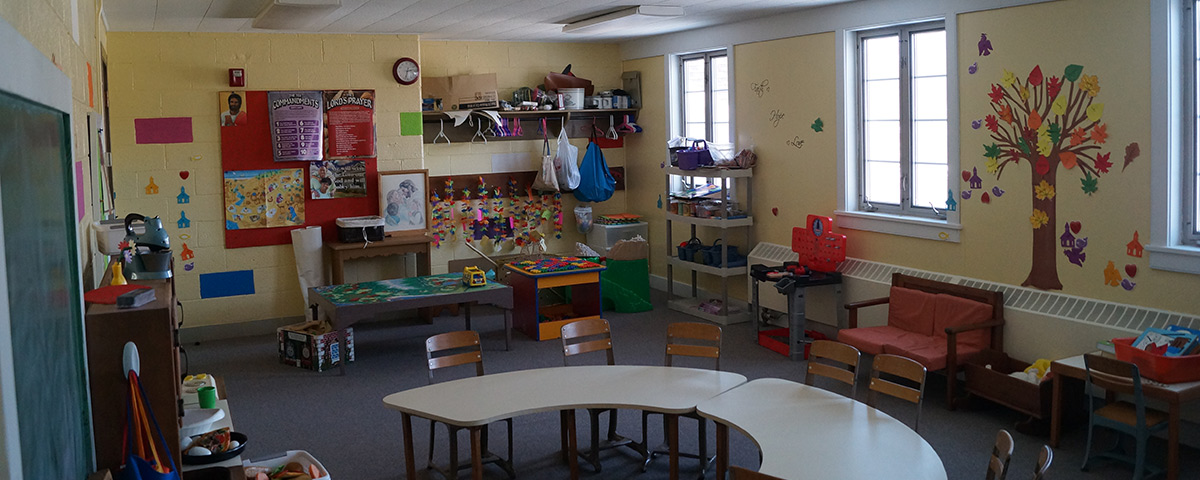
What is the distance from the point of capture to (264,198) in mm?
8375

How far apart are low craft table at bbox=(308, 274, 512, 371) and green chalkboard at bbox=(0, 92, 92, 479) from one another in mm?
4374

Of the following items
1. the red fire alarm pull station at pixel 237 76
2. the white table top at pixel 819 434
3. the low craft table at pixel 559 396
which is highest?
the red fire alarm pull station at pixel 237 76

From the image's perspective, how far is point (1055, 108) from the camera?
5707 millimetres

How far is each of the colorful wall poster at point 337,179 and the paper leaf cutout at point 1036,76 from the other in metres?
5.73

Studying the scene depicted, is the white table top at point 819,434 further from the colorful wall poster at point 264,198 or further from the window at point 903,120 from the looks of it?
the colorful wall poster at point 264,198

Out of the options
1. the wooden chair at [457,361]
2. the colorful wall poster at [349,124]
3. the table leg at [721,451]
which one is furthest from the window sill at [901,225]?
the colorful wall poster at [349,124]

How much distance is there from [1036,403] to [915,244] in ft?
5.80

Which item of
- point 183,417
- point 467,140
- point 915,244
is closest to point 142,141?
point 467,140

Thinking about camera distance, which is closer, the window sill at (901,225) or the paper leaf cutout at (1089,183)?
the paper leaf cutout at (1089,183)

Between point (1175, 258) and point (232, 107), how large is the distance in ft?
23.7

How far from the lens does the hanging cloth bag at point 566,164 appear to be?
9719 millimetres

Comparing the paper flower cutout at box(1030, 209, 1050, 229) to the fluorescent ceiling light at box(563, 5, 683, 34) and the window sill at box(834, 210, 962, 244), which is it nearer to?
the window sill at box(834, 210, 962, 244)

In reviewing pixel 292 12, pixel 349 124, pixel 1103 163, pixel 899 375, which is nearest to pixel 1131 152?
pixel 1103 163

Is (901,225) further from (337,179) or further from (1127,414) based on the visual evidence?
(337,179)
